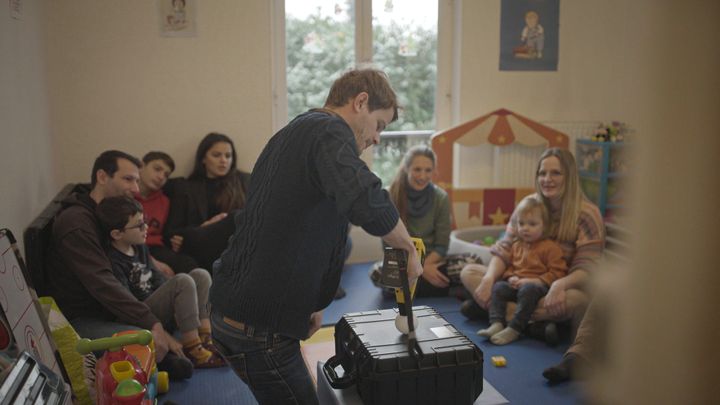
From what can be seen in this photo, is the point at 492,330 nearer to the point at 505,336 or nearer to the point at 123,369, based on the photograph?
the point at 505,336

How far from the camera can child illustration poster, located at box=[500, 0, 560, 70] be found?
185 inches

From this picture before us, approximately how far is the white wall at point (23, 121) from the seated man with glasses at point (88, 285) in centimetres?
24

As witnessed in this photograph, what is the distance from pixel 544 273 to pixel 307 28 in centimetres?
247

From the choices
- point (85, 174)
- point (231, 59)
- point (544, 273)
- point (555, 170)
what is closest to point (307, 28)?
point (231, 59)

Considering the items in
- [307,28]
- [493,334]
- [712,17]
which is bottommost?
[493,334]

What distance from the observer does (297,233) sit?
4.68 feet

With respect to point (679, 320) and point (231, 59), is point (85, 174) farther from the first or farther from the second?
point (679, 320)

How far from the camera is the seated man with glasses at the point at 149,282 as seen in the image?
104 inches

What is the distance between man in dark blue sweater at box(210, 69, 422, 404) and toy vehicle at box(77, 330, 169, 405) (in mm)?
480

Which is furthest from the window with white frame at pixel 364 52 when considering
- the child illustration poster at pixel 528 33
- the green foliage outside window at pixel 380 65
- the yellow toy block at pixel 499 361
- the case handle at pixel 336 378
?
the case handle at pixel 336 378

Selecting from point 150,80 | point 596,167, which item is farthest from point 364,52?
point 596,167

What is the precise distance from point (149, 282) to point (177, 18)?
198 centimetres

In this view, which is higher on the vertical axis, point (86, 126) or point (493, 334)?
point (86, 126)

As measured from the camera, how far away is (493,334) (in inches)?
123
